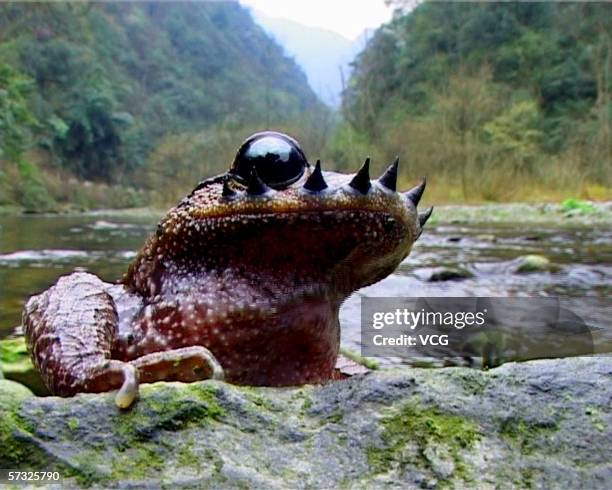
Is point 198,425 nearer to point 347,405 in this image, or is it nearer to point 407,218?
point 347,405

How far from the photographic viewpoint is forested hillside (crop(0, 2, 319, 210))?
1356 inches

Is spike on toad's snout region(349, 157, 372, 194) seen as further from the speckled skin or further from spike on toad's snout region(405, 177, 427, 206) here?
spike on toad's snout region(405, 177, 427, 206)

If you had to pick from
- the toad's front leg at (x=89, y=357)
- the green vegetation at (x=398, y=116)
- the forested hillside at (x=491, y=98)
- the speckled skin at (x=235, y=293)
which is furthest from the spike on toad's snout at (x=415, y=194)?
the forested hillside at (x=491, y=98)

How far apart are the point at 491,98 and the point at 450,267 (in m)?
27.9

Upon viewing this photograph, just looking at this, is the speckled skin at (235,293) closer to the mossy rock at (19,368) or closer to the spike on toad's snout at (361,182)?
the spike on toad's snout at (361,182)

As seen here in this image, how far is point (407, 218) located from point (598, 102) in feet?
118

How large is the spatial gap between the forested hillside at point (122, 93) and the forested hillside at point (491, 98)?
23.8 feet

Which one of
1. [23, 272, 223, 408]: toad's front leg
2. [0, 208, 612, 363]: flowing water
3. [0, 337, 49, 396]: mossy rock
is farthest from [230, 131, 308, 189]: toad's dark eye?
[0, 208, 612, 363]: flowing water

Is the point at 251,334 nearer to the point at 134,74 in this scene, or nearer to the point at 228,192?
the point at 228,192

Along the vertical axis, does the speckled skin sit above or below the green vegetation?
below

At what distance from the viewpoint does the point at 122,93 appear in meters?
64.8

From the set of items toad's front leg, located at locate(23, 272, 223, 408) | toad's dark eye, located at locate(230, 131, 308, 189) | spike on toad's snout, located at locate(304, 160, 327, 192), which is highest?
toad's dark eye, located at locate(230, 131, 308, 189)

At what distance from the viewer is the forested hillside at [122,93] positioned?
113 ft

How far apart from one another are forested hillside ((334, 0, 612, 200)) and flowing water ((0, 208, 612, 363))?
12.1m
